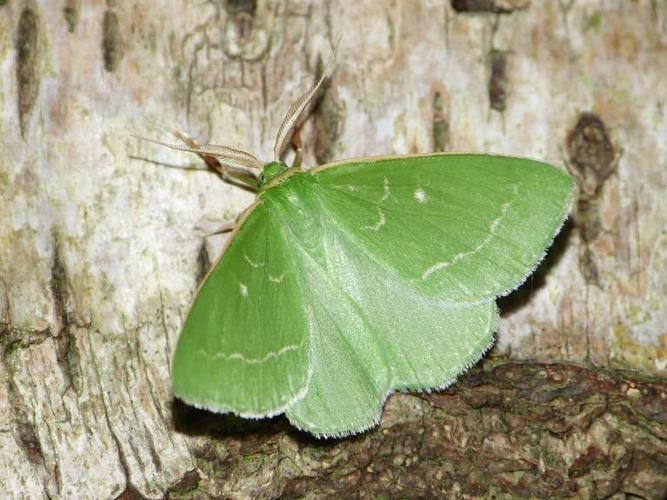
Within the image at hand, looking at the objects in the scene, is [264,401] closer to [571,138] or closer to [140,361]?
[140,361]

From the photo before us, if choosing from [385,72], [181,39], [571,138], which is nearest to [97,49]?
[181,39]

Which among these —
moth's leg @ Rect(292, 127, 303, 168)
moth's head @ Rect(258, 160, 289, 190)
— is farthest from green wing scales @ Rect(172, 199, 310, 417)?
moth's leg @ Rect(292, 127, 303, 168)

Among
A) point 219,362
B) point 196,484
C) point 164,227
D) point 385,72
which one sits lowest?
point 196,484

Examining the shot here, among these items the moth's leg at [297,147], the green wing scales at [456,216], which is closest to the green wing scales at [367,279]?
the green wing scales at [456,216]

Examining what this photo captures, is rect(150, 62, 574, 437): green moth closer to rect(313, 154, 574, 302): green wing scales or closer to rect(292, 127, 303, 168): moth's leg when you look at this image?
rect(313, 154, 574, 302): green wing scales

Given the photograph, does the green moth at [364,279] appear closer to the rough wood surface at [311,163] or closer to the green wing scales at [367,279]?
the green wing scales at [367,279]

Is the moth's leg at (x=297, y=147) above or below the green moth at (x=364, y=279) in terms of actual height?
above

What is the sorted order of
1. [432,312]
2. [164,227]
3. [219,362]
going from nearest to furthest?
[219,362] < [432,312] < [164,227]
